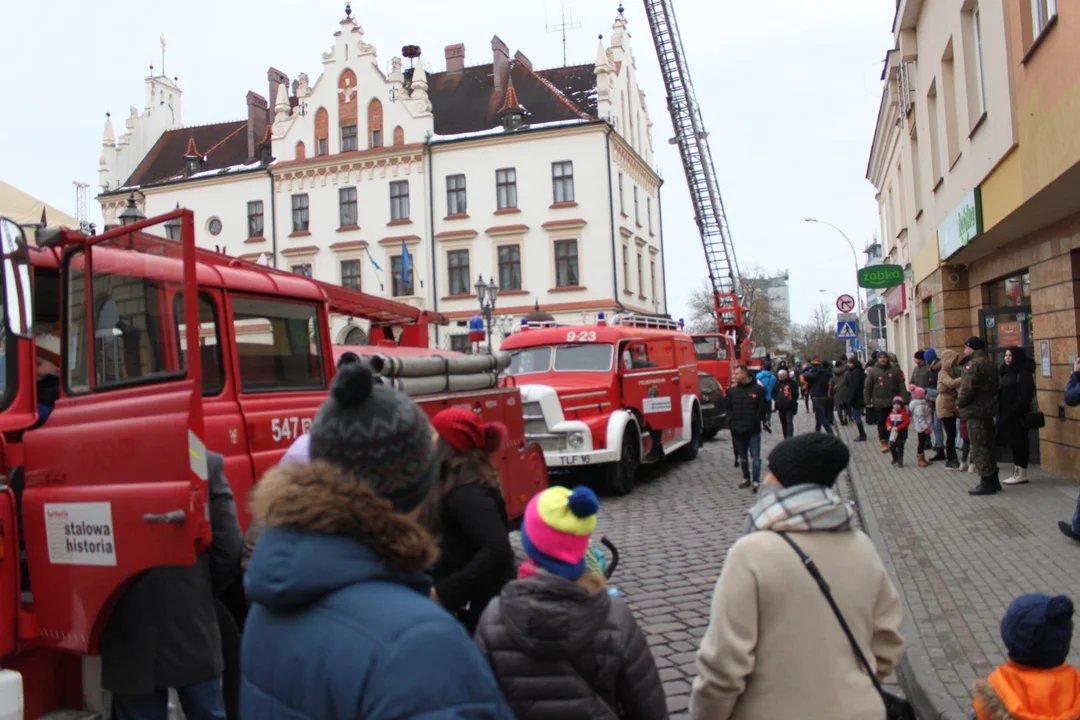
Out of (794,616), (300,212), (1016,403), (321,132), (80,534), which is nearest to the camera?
(794,616)

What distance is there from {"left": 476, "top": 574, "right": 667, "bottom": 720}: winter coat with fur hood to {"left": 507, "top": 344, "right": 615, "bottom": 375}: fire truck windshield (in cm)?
1179

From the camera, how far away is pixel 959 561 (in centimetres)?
789

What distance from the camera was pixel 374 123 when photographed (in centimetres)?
4369

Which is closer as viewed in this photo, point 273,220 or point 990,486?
point 990,486

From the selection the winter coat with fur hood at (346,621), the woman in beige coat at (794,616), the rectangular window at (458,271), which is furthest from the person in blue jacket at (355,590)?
the rectangular window at (458,271)

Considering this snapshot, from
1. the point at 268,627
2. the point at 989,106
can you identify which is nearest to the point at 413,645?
the point at 268,627

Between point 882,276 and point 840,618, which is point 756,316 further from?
point 840,618

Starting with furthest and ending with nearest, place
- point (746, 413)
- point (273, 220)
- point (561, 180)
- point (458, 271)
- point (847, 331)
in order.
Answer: point (273, 220) < point (458, 271) < point (561, 180) < point (847, 331) < point (746, 413)

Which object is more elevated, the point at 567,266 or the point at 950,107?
the point at 567,266

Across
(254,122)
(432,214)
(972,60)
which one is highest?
(254,122)

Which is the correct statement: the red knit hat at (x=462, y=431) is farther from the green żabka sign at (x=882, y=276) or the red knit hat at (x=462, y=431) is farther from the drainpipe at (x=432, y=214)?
the drainpipe at (x=432, y=214)

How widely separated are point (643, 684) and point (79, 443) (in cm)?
249

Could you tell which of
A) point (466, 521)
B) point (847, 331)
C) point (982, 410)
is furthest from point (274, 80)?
point (466, 521)

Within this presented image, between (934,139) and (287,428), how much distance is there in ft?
47.7
